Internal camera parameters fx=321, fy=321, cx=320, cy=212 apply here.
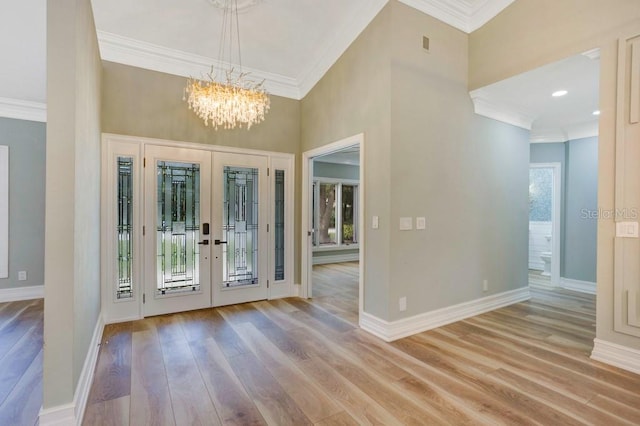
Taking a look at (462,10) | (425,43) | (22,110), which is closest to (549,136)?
(462,10)

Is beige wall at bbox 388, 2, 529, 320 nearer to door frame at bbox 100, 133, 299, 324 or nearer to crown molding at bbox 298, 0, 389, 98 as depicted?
crown molding at bbox 298, 0, 389, 98

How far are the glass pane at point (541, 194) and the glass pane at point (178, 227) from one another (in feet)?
24.6

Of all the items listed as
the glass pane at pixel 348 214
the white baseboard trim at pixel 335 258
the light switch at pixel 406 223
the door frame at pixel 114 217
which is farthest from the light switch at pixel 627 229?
the glass pane at pixel 348 214

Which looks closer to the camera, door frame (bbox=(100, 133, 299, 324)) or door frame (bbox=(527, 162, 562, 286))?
door frame (bbox=(100, 133, 299, 324))

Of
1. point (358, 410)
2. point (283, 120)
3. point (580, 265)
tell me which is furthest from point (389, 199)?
point (580, 265)

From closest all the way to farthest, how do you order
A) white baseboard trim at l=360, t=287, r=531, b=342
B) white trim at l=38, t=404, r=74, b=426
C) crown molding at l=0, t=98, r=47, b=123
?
1. white trim at l=38, t=404, r=74, b=426
2. white baseboard trim at l=360, t=287, r=531, b=342
3. crown molding at l=0, t=98, r=47, b=123

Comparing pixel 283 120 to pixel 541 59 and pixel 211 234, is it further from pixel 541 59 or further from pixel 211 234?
pixel 541 59

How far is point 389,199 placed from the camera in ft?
11.1

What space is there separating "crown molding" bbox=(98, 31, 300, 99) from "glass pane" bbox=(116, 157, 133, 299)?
3.87 ft

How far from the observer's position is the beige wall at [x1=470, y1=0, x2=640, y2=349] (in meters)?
2.79

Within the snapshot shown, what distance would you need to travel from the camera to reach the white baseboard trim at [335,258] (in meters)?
8.27

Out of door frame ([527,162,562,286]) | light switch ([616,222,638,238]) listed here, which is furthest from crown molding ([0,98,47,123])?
door frame ([527,162,562,286])

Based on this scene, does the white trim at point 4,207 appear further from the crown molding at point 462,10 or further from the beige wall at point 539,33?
the beige wall at point 539,33

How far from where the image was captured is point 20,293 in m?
4.73
